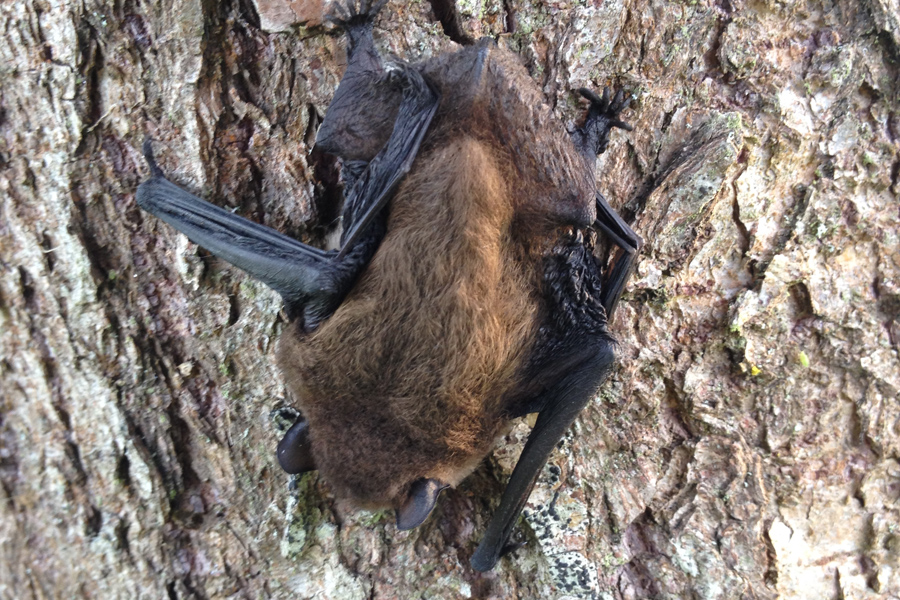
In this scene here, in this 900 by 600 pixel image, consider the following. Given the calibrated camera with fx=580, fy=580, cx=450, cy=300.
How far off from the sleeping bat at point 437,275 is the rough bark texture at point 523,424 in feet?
0.62

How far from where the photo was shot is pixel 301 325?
245cm

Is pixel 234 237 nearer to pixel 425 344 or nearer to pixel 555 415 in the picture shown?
pixel 425 344

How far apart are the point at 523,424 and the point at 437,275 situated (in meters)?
Answer: 1.00

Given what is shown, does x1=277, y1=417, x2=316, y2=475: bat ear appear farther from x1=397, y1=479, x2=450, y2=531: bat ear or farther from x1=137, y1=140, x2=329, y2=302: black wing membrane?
x1=137, y1=140, x2=329, y2=302: black wing membrane

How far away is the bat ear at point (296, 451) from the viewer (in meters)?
2.39

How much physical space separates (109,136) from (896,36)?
11.6ft

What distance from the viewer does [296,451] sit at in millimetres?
2404

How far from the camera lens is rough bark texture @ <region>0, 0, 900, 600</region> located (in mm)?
2260

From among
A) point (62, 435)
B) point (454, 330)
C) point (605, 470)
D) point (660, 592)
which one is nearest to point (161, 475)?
point (62, 435)

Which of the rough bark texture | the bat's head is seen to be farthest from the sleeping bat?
the rough bark texture

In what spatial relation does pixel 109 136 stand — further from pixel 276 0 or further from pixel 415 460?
pixel 415 460

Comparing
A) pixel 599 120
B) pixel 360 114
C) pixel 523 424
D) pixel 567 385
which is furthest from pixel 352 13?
pixel 523 424

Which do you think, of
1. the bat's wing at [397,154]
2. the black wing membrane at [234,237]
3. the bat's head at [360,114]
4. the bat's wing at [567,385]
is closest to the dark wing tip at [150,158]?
the black wing membrane at [234,237]

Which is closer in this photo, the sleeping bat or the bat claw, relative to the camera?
the sleeping bat
